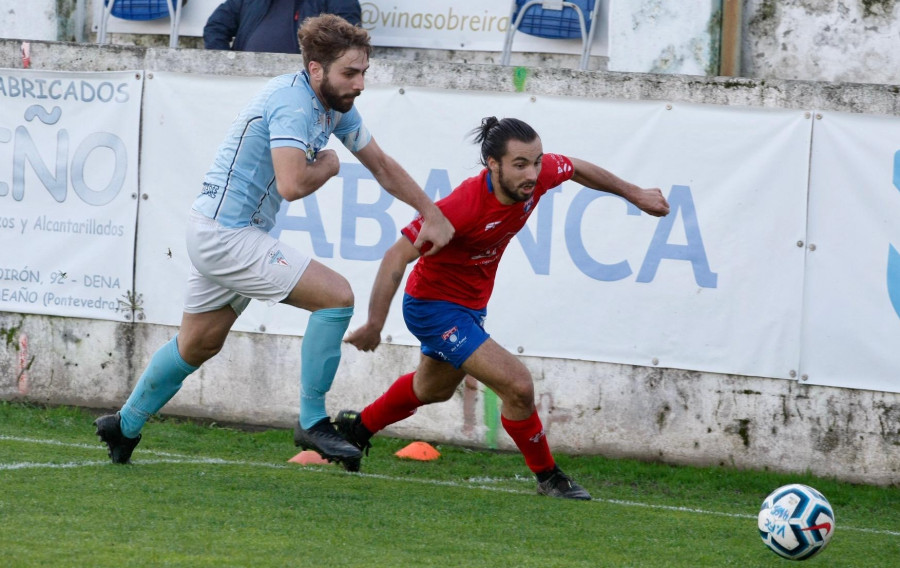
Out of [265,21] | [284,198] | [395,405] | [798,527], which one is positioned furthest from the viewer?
[265,21]

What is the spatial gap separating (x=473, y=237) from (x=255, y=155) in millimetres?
1014

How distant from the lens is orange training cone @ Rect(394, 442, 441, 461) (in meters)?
7.18

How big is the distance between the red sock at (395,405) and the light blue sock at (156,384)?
970mm

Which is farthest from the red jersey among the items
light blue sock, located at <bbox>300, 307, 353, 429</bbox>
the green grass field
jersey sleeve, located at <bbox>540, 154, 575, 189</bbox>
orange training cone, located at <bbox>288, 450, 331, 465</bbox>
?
orange training cone, located at <bbox>288, 450, 331, 465</bbox>

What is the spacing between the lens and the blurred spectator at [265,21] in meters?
8.51

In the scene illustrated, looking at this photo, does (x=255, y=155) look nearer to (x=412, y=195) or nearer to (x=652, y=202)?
(x=412, y=195)

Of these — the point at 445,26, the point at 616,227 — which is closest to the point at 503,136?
the point at 616,227

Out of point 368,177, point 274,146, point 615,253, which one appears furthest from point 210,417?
point 274,146

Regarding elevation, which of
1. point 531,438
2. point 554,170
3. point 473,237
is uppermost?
point 554,170

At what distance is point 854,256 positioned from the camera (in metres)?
6.88

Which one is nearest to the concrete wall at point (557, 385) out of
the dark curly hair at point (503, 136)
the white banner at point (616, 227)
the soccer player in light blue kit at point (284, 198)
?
the white banner at point (616, 227)

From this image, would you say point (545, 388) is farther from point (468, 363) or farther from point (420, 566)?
point (420, 566)

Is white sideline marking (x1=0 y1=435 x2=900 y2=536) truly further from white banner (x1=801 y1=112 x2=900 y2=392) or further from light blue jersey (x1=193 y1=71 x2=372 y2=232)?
light blue jersey (x1=193 y1=71 x2=372 y2=232)

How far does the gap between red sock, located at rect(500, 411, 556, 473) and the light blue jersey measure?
4.73 ft
